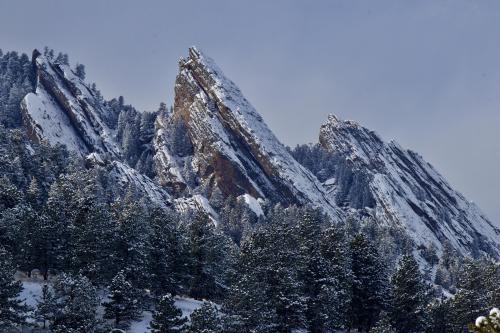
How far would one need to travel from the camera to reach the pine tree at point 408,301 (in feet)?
197

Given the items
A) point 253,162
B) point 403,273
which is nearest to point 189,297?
point 403,273

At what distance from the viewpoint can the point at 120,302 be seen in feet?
171

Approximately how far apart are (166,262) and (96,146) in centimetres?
12177

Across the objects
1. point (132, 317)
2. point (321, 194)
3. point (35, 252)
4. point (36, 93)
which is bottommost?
point (132, 317)

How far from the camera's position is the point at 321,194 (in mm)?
173875

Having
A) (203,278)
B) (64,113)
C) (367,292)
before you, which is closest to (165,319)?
(203,278)

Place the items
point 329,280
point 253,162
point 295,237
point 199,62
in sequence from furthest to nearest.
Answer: point 199,62
point 253,162
point 295,237
point 329,280

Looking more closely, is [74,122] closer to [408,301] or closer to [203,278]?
[203,278]

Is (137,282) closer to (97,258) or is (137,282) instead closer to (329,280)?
(97,258)

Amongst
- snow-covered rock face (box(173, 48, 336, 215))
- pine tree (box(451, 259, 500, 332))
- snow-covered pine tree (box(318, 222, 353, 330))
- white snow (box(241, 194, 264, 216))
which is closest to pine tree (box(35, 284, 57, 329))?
snow-covered pine tree (box(318, 222, 353, 330))

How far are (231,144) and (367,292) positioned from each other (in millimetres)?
111819

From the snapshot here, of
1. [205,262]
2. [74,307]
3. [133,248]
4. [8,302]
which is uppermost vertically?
[205,262]

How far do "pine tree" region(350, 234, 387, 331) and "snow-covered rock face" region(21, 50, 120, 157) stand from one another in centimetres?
11920

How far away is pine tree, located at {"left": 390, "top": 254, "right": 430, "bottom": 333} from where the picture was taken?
197ft
